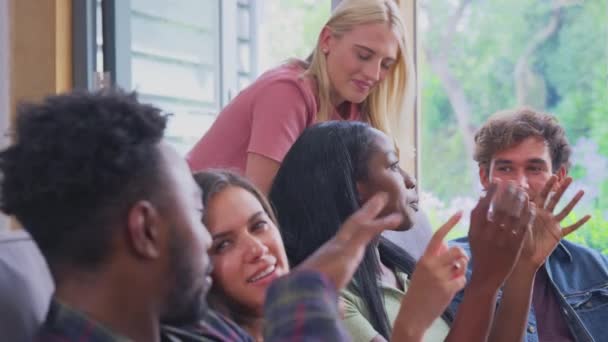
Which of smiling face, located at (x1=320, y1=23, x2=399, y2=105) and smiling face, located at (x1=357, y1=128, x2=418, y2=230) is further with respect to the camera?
smiling face, located at (x1=320, y1=23, x2=399, y2=105)

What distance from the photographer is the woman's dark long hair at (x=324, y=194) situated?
158 cm

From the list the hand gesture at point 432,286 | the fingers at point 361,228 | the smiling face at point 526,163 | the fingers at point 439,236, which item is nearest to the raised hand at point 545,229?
the smiling face at point 526,163

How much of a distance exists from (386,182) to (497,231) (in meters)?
0.28

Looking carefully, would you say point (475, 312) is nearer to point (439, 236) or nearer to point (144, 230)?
point (439, 236)

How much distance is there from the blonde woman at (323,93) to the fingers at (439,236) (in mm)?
715

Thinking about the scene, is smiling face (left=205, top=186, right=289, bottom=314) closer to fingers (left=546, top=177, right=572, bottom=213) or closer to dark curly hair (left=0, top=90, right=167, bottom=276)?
dark curly hair (left=0, top=90, right=167, bottom=276)

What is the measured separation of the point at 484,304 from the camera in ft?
4.75

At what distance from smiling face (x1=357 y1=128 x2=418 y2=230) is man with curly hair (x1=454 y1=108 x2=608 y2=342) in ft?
1.29

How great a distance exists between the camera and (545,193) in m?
1.76

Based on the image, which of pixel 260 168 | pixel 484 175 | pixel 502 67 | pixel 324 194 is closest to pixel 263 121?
pixel 260 168

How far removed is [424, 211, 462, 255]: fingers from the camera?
4.06ft

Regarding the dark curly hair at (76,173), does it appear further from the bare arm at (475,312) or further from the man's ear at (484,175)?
the man's ear at (484,175)

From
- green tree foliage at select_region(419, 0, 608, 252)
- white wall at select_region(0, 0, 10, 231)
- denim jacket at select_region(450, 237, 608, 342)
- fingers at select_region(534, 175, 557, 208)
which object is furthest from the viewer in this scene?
green tree foliage at select_region(419, 0, 608, 252)

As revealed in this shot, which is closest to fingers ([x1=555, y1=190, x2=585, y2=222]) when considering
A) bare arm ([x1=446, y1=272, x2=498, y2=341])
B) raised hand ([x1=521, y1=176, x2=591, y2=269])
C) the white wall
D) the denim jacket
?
raised hand ([x1=521, y1=176, x2=591, y2=269])
